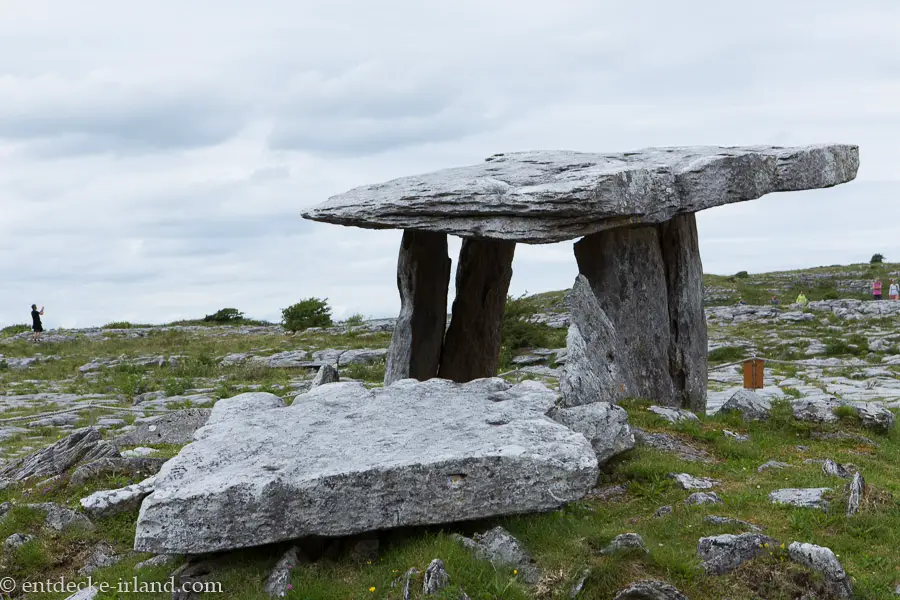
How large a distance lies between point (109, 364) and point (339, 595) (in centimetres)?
2245

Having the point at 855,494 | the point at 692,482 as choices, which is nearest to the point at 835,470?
the point at 855,494

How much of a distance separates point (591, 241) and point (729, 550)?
770 centimetres

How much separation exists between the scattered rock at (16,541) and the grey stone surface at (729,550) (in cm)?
693

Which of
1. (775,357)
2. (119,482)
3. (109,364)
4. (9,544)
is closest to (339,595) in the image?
(9,544)

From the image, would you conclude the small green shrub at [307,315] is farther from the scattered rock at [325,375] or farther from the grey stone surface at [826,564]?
the grey stone surface at [826,564]

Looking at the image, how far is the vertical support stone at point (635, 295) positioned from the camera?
14758mm

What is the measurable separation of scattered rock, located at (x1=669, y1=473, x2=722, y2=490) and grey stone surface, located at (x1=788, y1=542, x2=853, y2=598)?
2.28 m

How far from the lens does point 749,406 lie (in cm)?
1408

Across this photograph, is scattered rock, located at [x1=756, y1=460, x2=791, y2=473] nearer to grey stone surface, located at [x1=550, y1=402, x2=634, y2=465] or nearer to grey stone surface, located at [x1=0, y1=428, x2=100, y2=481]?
grey stone surface, located at [x1=550, y1=402, x2=634, y2=465]

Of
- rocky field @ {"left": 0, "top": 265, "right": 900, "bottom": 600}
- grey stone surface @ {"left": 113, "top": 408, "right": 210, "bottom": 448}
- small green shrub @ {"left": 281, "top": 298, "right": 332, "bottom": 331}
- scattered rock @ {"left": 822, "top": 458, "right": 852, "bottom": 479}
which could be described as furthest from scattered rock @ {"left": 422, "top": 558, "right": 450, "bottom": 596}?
small green shrub @ {"left": 281, "top": 298, "right": 332, "bottom": 331}

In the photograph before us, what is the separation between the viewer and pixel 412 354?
1589 centimetres

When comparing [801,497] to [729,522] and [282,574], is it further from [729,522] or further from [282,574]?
[282,574]

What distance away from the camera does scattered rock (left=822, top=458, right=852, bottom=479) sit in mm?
10758

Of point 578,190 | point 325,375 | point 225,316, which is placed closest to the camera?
point 578,190
